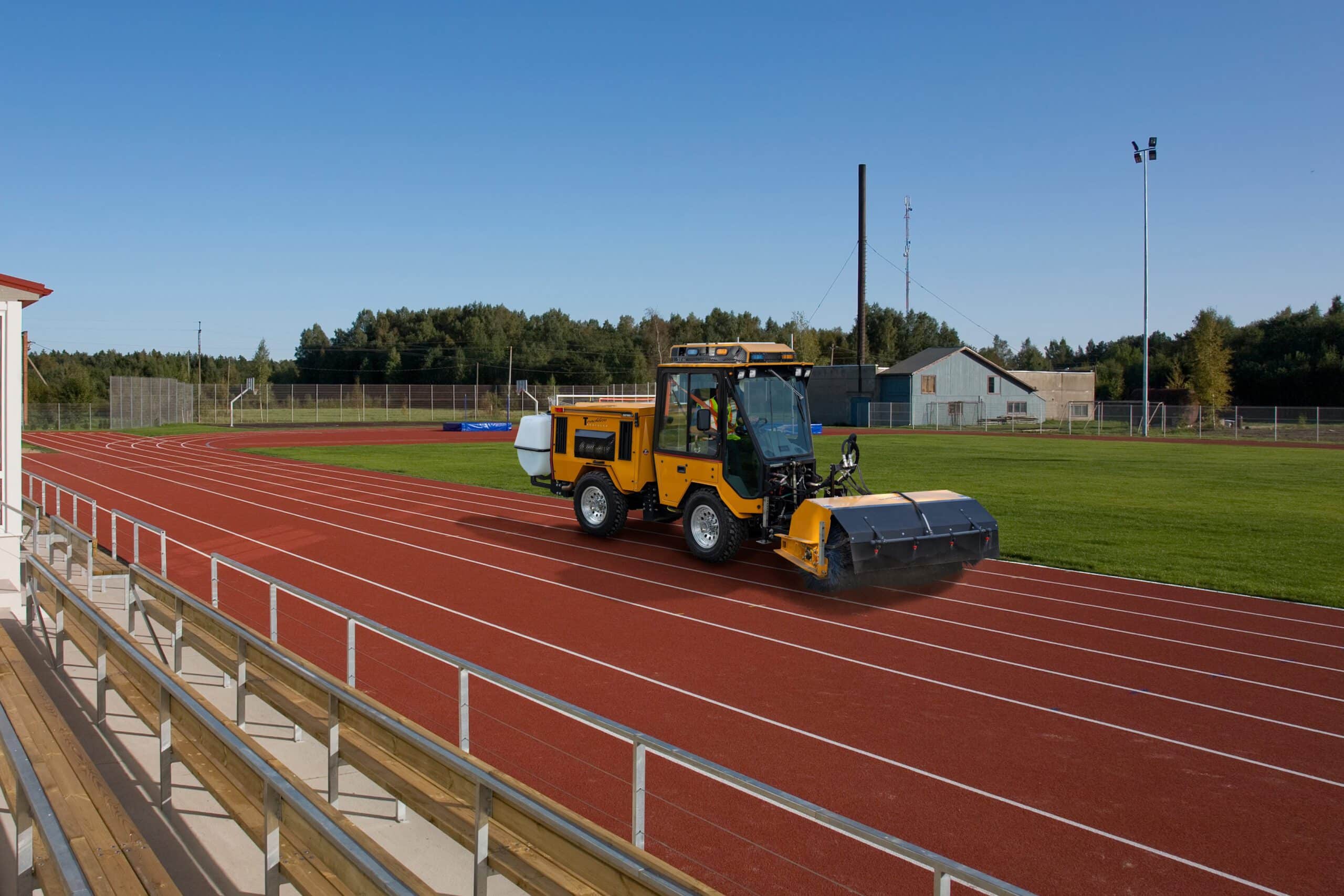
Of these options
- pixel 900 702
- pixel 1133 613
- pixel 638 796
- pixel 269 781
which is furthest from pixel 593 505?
pixel 269 781

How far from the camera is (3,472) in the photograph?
10492mm

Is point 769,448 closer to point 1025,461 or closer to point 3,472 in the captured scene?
point 3,472

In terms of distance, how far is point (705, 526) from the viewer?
13.5 meters

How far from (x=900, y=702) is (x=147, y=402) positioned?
5661cm

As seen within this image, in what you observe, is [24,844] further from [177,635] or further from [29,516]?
[29,516]

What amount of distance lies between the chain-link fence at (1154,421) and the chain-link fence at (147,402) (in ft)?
140

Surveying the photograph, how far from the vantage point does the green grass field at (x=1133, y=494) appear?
45.2 feet

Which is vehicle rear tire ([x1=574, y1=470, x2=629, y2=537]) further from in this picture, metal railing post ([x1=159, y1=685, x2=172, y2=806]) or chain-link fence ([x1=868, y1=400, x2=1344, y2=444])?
chain-link fence ([x1=868, y1=400, x2=1344, y2=444])

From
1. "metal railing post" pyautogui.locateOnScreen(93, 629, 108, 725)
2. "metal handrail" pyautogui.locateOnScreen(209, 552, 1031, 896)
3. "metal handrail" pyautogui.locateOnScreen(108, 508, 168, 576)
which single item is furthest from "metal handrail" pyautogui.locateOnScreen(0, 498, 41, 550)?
"metal handrail" pyautogui.locateOnScreen(209, 552, 1031, 896)

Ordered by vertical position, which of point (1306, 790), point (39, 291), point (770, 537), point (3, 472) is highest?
point (39, 291)

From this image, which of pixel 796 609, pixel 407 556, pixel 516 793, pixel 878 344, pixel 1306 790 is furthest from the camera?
pixel 878 344

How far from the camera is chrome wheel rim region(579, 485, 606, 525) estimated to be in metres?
15.6

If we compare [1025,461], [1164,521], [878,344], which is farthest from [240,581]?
[878,344]

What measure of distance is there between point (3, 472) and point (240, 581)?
3120 mm
